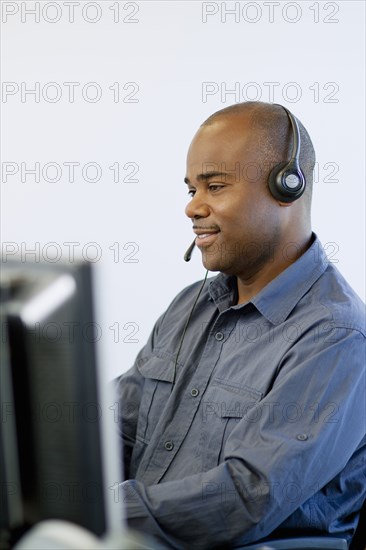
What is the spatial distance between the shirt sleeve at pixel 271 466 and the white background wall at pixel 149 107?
104cm

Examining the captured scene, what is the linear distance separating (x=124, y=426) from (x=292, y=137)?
0.64 m

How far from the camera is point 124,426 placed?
169 cm

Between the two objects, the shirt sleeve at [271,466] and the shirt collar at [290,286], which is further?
the shirt collar at [290,286]

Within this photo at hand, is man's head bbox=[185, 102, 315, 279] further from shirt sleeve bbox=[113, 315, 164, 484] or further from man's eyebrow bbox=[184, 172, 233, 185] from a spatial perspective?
shirt sleeve bbox=[113, 315, 164, 484]

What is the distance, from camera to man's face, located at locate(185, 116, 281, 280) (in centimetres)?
157

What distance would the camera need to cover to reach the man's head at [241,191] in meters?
1.57

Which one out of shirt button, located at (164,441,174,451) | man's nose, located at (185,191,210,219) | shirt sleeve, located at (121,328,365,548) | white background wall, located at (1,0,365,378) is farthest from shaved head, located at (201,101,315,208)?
white background wall, located at (1,0,365,378)

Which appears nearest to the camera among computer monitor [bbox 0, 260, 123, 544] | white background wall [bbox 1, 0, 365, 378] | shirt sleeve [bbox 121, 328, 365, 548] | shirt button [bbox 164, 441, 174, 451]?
computer monitor [bbox 0, 260, 123, 544]

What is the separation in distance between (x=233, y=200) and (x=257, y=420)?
423 mm

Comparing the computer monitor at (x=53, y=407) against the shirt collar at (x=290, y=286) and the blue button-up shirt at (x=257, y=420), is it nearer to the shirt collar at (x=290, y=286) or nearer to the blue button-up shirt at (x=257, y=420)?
the blue button-up shirt at (x=257, y=420)

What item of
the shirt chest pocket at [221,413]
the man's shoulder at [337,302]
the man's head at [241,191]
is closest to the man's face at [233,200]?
the man's head at [241,191]

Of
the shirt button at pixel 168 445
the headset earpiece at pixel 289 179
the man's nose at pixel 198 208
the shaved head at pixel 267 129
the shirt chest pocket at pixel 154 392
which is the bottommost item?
the shirt button at pixel 168 445

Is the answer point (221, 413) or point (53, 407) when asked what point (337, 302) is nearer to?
point (221, 413)

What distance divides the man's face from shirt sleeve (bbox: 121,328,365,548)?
0.27 meters
